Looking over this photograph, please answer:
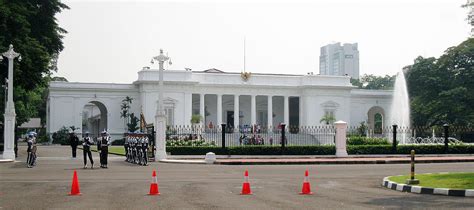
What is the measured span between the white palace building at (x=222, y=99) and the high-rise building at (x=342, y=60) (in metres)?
82.9

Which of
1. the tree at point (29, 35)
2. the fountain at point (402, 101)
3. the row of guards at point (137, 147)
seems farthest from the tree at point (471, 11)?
the fountain at point (402, 101)

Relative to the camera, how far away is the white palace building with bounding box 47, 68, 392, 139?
231ft

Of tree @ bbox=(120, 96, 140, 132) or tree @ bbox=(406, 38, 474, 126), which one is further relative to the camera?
tree @ bbox=(120, 96, 140, 132)

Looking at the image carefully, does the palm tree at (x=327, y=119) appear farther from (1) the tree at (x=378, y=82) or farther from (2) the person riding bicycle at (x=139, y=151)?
(2) the person riding bicycle at (x=139, y=151)

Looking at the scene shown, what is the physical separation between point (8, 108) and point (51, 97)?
37.4 metres

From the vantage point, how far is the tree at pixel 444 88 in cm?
6431

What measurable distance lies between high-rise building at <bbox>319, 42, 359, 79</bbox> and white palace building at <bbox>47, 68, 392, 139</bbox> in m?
82.9

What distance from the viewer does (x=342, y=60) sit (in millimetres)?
166375

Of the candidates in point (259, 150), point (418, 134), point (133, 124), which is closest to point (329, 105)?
point (418, 134)

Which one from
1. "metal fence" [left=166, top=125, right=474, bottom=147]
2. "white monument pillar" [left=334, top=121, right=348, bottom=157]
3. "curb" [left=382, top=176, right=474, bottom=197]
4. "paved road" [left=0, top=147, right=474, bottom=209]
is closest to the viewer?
"paved road" [left=0, top=147, right=474, bottom=209]

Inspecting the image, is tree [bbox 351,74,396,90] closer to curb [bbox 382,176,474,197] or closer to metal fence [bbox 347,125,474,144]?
metal fence [bbox 347,125,474,144]

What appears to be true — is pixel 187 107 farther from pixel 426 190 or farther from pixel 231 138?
pixel 426 190

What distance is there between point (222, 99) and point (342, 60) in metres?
93.5

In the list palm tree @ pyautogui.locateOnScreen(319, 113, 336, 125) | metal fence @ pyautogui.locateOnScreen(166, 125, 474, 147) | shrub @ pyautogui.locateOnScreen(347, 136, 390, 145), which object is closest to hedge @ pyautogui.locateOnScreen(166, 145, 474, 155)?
metal fence @ pyautogui.locateOnScreen(166, 125, 474, 147)
